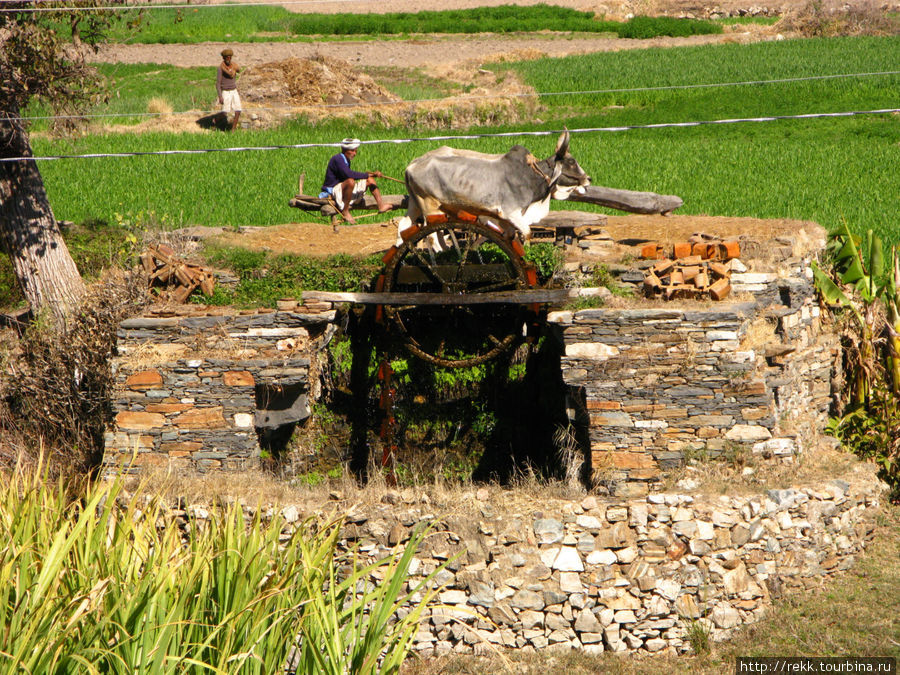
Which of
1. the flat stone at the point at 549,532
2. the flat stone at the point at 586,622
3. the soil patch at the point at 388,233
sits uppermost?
the soil patch at the point at 388,233

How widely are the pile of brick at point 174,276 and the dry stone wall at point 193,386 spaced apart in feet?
2.18

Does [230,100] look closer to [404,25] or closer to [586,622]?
[404,25]

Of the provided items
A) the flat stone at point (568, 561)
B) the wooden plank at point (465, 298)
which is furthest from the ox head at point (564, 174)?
the flat stone at point (568, 561)

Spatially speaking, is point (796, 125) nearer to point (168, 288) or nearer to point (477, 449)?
point (477, 449)

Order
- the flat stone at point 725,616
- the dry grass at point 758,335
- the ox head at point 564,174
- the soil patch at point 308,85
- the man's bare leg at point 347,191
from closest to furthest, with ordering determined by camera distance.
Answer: the flat stone at point 725,616, the dry grass at point 758,335, the ox head at point 564,174, the man's bare leg at point 347,191, the soil patch at point 308,85

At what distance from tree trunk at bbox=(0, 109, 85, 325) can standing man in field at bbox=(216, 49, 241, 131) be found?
28.7ft

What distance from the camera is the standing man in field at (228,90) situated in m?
21.0

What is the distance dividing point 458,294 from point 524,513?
2.56 metres

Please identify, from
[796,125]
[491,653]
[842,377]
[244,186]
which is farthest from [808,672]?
[796,125]

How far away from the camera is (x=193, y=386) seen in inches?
425

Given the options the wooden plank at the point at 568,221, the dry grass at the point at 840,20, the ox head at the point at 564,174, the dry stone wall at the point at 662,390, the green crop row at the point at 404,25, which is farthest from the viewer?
the green crop row at the point at 404,25

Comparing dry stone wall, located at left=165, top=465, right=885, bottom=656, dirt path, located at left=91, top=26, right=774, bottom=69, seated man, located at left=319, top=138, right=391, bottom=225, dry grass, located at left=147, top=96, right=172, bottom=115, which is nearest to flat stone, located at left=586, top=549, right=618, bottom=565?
dry stone wall, located at left=165, top=465, right=885, bottom=656

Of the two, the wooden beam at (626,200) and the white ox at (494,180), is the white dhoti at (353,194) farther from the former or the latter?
the wooden beam at (626,200)

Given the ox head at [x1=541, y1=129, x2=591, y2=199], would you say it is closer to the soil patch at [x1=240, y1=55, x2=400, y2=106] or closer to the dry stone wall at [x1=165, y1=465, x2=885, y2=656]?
the dry stone wall at [x1=165, y1=465, x2=885, y2=656]
